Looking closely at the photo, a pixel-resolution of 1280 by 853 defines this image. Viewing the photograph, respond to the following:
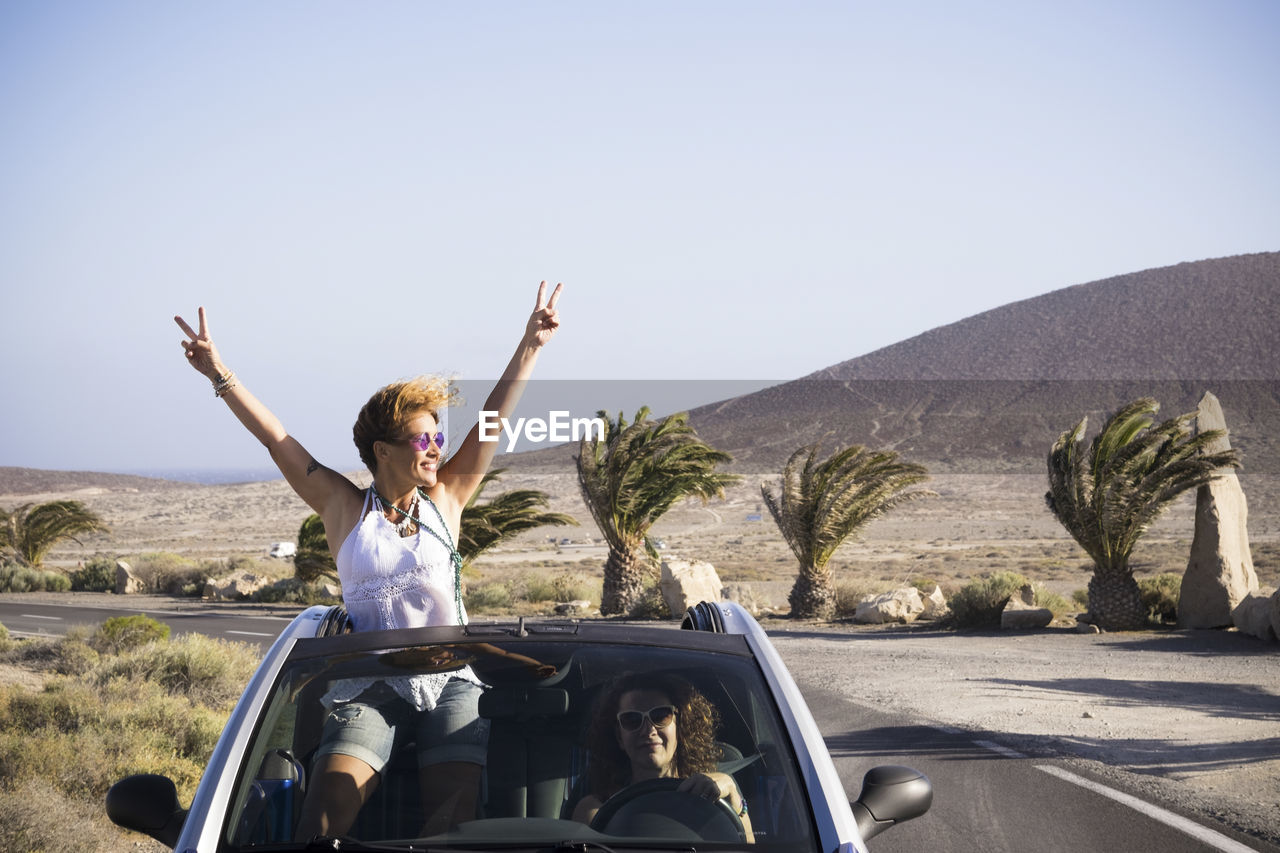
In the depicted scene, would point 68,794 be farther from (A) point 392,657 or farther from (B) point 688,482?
(B) point 688,482

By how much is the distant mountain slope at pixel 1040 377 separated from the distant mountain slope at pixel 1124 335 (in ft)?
0.50

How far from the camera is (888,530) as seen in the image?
75.2m

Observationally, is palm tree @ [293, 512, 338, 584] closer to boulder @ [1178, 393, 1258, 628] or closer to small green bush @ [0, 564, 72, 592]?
small green bush @ [0, 564, 72, 592]

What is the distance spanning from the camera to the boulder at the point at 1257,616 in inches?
656

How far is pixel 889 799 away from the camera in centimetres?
326

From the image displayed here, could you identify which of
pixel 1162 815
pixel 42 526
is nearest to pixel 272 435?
pixel 1162 815

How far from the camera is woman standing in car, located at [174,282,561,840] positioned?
10.5 feet

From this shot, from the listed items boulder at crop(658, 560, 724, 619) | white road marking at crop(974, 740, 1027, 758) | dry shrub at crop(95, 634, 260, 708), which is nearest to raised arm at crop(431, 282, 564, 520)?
white road marking at crop(974, 740, 1027, 758)

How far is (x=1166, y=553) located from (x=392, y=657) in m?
49.1

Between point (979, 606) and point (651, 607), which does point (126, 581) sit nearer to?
point (651, 607)

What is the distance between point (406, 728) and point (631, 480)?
850 inches

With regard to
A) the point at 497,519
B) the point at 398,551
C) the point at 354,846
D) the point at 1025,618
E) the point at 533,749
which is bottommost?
the point at 1025,618

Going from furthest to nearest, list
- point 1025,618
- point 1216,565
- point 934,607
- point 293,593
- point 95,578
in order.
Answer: point 95,578, point 293,593, point 934,607, point 1025,618, point 1216,565

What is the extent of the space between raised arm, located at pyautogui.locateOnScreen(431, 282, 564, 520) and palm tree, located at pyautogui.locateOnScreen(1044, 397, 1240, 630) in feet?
51.5
